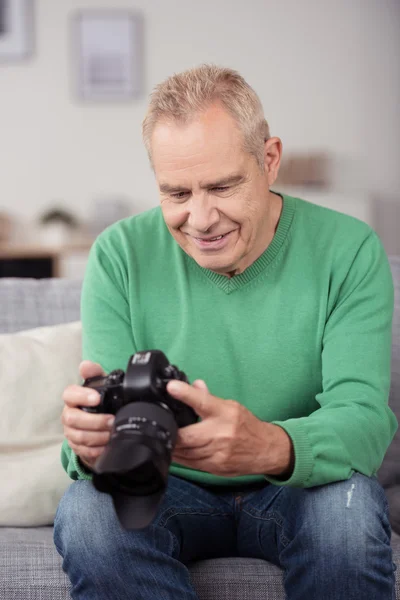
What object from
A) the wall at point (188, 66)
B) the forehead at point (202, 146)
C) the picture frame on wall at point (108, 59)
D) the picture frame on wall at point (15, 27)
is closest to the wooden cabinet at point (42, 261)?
the wall at point (188, 66)

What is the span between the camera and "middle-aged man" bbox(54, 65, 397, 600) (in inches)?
44.9

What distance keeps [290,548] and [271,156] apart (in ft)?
2.11

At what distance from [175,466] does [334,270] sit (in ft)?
1.42

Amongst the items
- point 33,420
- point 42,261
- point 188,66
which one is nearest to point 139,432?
point 33,420

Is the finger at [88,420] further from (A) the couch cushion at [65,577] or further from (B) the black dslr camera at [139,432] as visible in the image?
(A) the couch cushion at [65,577]

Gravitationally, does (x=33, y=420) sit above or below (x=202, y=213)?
below

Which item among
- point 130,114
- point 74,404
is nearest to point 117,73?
point 130,114

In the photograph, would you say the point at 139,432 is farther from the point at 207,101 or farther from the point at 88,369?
the point at 207,101

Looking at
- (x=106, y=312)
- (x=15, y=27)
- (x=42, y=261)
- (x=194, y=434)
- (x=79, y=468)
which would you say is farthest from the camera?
(x=15, y=27)

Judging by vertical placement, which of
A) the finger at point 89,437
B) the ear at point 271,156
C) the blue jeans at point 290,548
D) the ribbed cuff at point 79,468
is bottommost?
the blue jeans at point 290,548

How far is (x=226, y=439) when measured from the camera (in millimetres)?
1072

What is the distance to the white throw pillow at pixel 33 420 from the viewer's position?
1.60 metres

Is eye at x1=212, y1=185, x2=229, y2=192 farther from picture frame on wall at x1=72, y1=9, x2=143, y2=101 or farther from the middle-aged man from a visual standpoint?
picture frame on wall at x1=72, y1=9, x2=143, y2=101

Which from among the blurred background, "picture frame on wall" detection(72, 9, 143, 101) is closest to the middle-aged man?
the blurred background
